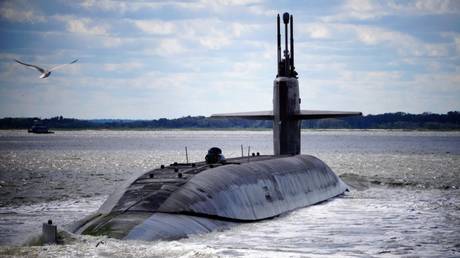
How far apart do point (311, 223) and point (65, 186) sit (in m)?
18.8

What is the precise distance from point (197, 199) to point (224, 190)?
166cm

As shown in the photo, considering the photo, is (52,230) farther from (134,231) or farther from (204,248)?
(204,248)

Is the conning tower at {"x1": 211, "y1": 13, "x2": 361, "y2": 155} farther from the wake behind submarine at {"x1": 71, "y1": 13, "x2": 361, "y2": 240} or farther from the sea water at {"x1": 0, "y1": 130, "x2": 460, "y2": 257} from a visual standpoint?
the sea water at {"x1": 0, "y1": 130, "x2": 460, "y2": 257}

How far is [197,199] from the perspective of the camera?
19.7m

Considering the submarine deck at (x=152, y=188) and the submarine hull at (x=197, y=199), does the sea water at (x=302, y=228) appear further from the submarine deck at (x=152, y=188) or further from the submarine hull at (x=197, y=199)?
the submarine deck at (x=152, y=188)

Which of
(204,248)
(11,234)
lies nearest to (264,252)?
(204,248)

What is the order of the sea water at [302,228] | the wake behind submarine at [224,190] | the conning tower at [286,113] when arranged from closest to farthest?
the sea water at [302,228], the wake behind submarine at [224,190], the conning tower at [286,113]

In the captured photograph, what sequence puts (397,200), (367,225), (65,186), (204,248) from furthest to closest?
(65,186) < (397,200) < (367,225) < (204,248)

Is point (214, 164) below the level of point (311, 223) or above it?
above

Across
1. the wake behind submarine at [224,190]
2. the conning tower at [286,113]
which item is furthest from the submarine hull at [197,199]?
the conning tower at [286,113]

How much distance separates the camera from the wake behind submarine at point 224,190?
1809cm

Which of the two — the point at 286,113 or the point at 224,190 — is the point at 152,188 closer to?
the point at 224,190

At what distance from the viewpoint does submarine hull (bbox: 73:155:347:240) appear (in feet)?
58.4

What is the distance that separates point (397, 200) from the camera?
2931cm
